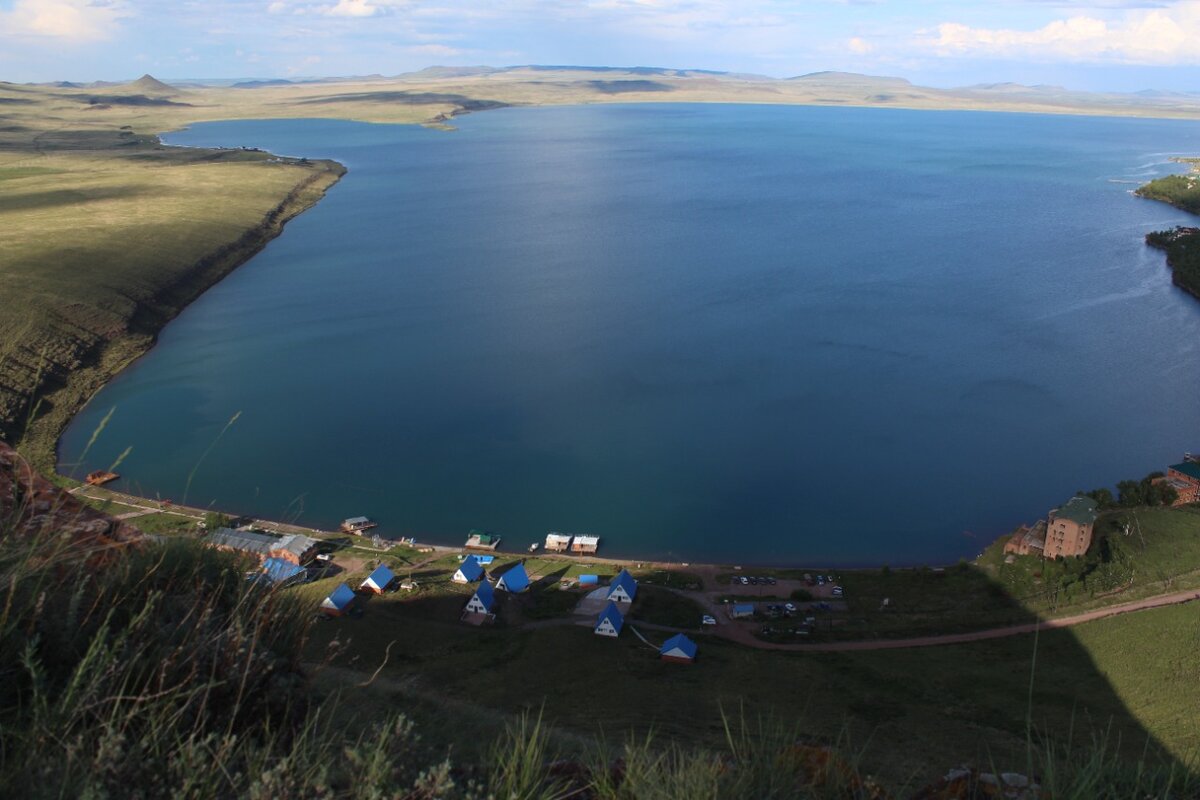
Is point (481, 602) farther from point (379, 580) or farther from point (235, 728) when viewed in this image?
point (235, 728)

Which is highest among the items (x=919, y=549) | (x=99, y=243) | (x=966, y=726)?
(x=99, y=243)

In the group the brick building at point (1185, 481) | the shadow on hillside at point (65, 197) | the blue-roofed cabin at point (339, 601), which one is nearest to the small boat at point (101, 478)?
the blue-roofed cabin at point (339, 601)

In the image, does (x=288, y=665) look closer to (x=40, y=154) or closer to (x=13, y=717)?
(x=13, y=717)

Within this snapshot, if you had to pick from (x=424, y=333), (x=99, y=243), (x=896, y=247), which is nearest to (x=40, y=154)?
(x=99, y=243)

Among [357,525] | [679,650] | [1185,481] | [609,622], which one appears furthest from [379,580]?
[1185,481]

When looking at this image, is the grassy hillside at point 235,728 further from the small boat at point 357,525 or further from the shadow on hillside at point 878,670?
the small boat at point 357,525
